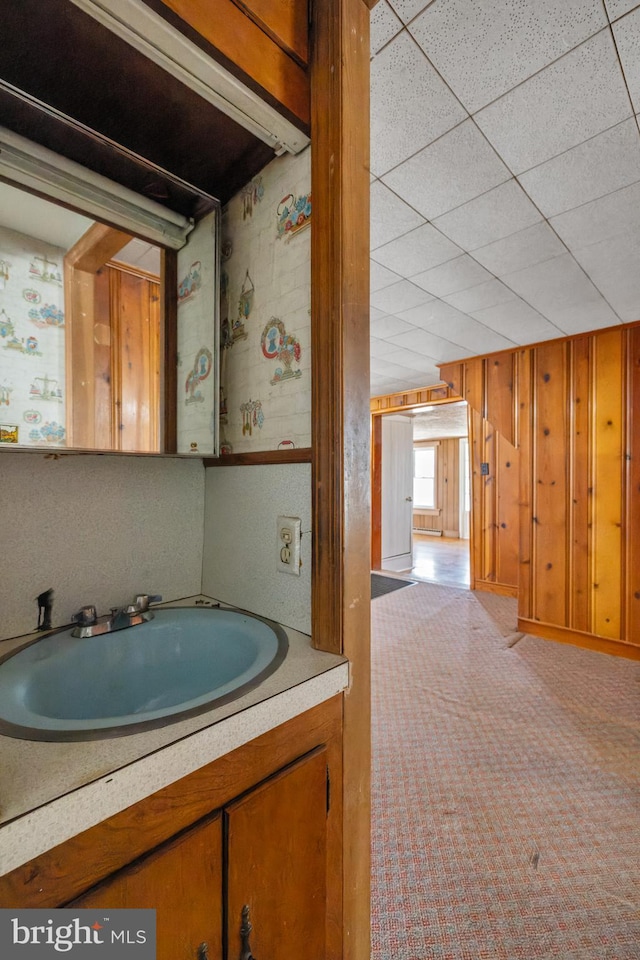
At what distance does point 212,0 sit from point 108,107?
1.17 ft

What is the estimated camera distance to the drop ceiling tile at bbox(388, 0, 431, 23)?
1.03m

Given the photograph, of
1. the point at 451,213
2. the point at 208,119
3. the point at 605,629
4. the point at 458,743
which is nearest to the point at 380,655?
the point at 458,743

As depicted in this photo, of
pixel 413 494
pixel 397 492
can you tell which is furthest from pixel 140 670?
pixel 413 494

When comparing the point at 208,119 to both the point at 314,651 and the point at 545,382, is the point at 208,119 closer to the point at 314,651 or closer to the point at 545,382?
the point at 314,651

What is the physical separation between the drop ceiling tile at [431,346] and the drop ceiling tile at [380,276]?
0.83m

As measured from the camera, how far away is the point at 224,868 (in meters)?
0.62

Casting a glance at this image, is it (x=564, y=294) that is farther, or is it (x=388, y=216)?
(x=564, y=294)

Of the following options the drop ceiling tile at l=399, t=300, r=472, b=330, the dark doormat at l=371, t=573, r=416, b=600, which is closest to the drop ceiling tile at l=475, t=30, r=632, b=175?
the drop ceiling tile at l=399, t=300, r=472, b=330

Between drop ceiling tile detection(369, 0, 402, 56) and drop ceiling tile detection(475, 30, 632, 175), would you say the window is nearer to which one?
drop ceiling tile detection(475, 30, 632, 175)

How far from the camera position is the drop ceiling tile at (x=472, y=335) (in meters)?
3.10

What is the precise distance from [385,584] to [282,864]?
4.33 metres

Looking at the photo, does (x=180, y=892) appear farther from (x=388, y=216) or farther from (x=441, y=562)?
(x=441, y=562)

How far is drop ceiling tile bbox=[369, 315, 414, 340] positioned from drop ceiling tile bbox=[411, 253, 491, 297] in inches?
18.7

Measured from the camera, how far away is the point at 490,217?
6.04 feet
